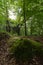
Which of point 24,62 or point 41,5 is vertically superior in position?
point 41,5

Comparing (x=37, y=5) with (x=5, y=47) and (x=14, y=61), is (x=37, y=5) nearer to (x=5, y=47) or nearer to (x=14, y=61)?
(x=5, y=47)

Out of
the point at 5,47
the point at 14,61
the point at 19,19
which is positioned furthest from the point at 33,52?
the point at 19,19

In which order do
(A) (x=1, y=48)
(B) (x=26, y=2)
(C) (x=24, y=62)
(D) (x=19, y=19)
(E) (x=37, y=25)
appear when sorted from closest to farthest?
(C) (x=24, y=62), (A) (x=1, y=48), (B) (x=26, y=2), (D) (x=19, y=19), (E) (x=37, y=25)

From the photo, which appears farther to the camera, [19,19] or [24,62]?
[19,19]

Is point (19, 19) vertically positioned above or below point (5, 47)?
above

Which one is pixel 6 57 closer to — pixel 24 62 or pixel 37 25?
pixel 24 62

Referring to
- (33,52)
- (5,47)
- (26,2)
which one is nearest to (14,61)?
(33,52)

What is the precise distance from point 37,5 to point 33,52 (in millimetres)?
6729

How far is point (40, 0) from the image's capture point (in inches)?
468

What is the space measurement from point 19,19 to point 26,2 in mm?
2204

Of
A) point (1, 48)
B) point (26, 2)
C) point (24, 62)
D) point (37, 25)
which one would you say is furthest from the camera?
point (37, 25)

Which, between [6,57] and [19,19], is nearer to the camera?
[6,57]

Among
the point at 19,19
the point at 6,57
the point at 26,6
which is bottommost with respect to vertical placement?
the point at 6,57

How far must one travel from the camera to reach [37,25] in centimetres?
1666
